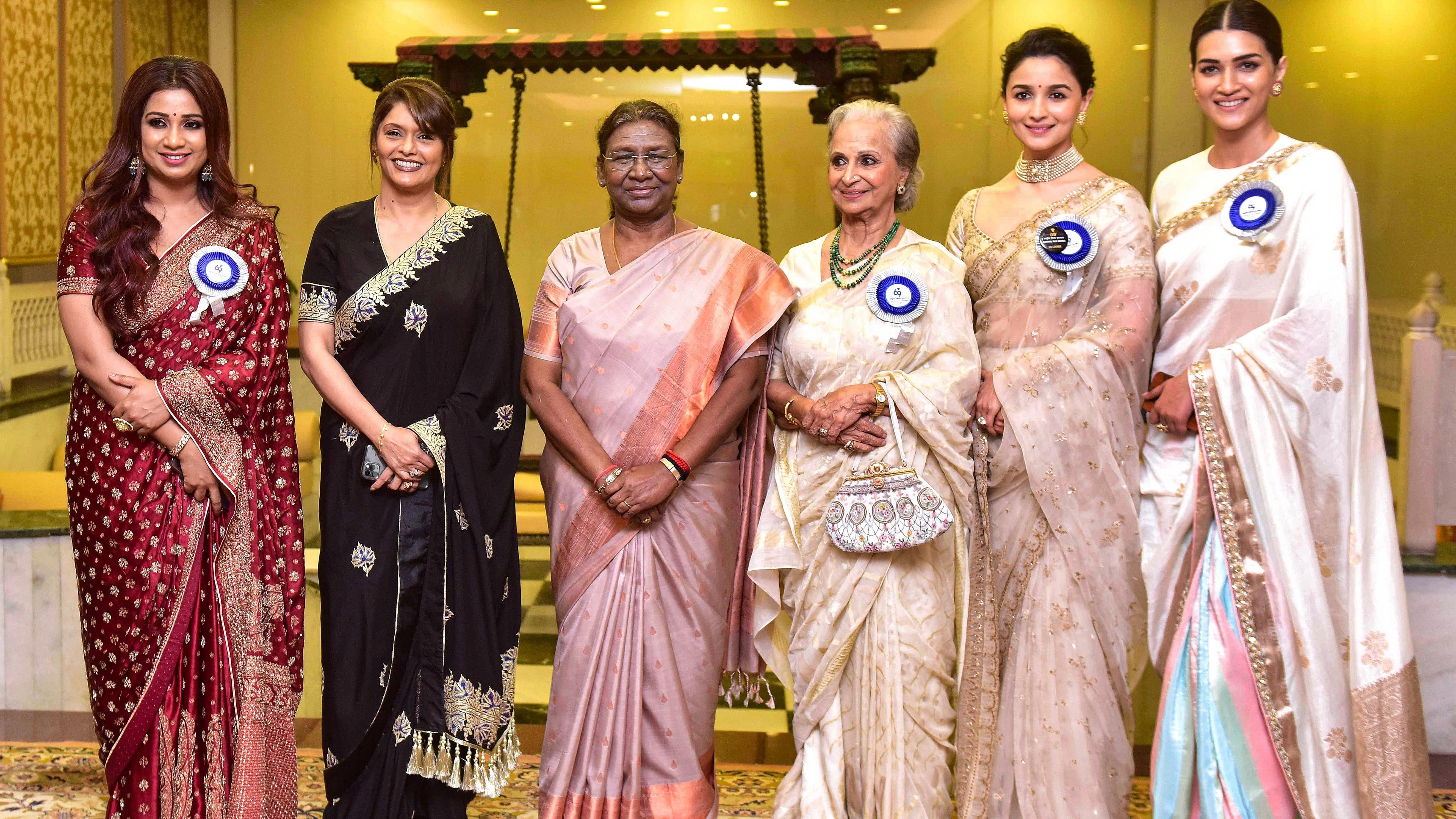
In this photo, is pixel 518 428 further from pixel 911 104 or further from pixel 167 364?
pixel 911 104

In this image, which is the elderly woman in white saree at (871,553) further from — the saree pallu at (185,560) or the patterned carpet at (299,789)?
the saree pallu at (185,560)

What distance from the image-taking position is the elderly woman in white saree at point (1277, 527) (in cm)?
233

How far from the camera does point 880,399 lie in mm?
2434

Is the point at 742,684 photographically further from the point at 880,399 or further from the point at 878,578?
the point at 880,399

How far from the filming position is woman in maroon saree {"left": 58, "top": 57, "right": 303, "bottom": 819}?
233cm

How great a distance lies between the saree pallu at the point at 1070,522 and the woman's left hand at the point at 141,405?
168cm

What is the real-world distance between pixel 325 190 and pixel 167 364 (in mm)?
6652

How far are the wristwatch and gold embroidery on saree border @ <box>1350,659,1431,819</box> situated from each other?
42.4 inches

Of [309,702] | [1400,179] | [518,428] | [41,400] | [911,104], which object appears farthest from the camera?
[911,104]

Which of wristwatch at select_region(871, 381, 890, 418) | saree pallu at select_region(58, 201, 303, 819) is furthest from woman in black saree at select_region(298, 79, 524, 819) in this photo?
wristwatch at select_region(871, 381, 890, 418)

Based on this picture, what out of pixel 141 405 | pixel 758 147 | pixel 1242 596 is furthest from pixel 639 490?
pixel 758 147

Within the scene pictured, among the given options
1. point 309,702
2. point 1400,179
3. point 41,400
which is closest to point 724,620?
point 309,702

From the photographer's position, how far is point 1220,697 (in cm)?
237

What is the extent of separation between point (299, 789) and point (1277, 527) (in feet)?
7.74
